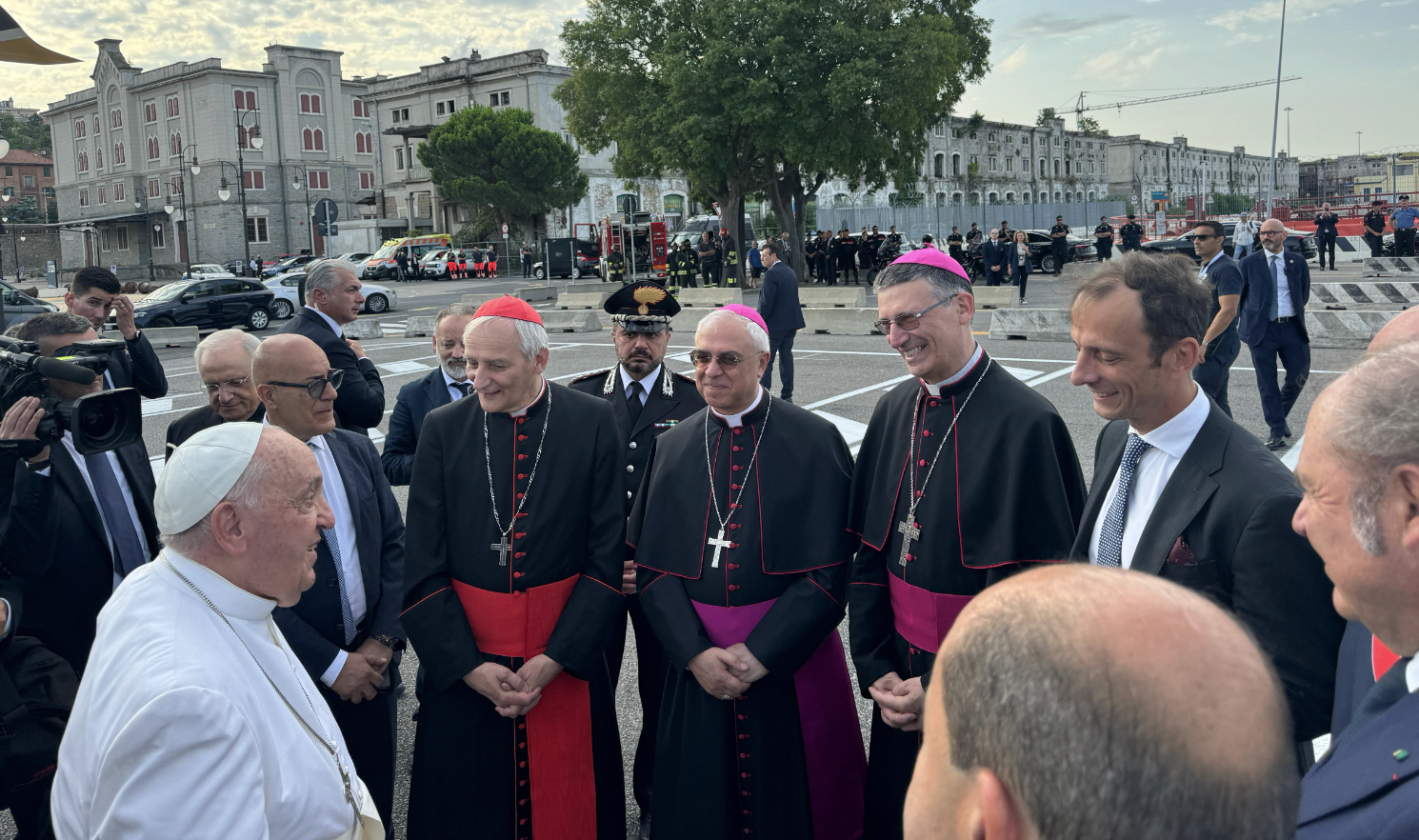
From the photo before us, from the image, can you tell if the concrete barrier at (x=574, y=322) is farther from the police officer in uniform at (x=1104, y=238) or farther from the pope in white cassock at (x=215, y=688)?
the pope in white cassock at (x=215, y=688)

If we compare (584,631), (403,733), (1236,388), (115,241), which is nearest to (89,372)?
(584,631)

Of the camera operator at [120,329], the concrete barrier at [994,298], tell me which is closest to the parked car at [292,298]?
the concrete barrier at [994,298]

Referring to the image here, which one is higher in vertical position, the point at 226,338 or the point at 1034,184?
the point at 1034,184

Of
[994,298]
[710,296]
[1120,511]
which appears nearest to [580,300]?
[710,296]

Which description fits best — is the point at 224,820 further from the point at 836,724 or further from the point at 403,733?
the point at 403,733

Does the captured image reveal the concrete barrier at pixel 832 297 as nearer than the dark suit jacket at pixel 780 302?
No

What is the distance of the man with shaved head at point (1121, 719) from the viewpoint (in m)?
0.93

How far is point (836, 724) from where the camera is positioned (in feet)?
11.1

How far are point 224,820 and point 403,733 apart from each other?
2962 millimetres

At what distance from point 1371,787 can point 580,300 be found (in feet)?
85.3

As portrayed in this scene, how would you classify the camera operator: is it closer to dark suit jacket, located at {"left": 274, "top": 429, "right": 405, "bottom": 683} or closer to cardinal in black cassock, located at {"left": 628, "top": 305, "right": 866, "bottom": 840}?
dark suit jacket, located at {"left": 274, "top": 429, "right": 405, "bottom": 683}

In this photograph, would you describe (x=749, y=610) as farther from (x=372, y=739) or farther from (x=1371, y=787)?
(x=1371, y=787)

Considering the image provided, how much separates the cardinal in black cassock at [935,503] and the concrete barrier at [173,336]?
22.9m

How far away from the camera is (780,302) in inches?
490
